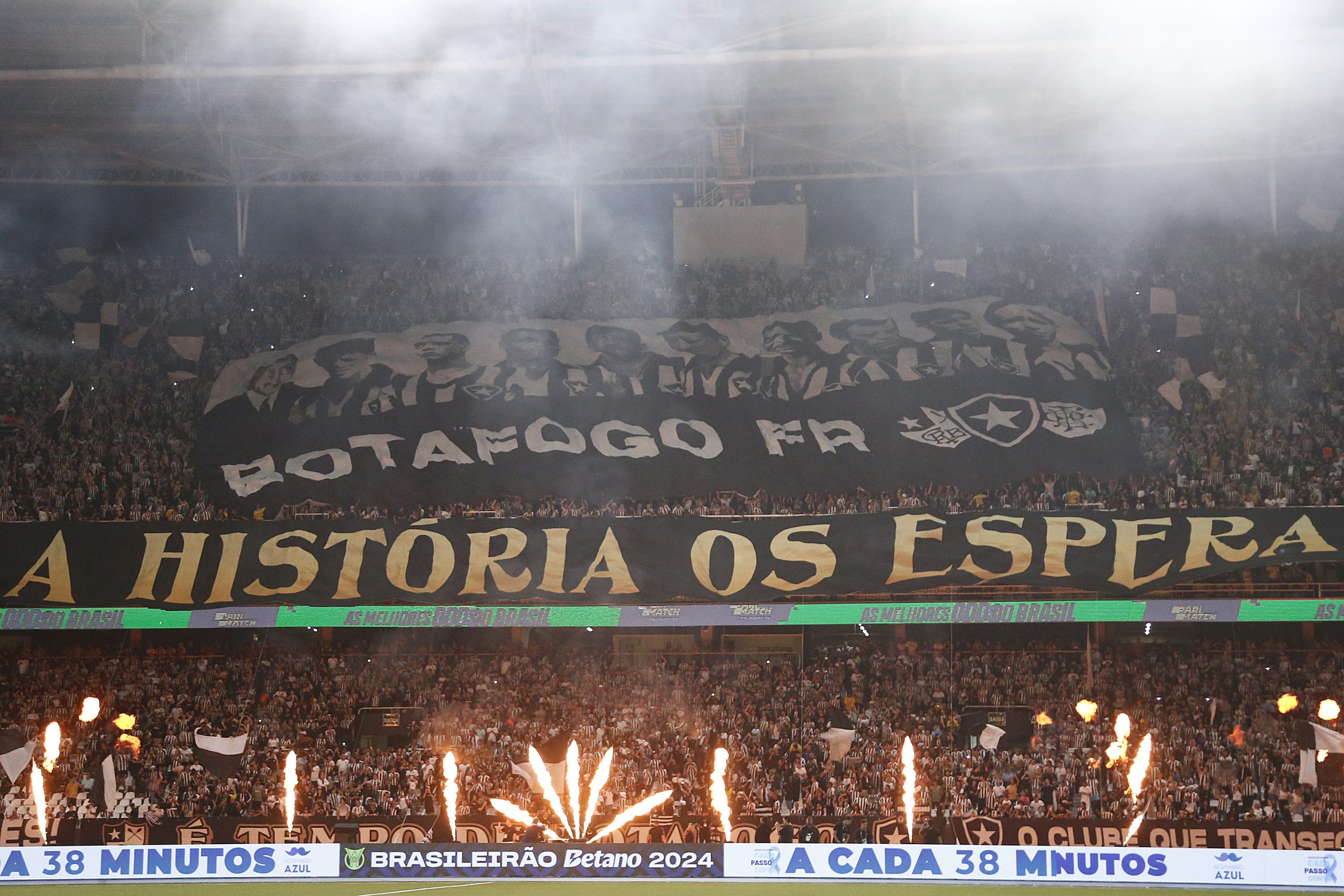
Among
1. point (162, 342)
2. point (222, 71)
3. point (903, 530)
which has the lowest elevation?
point (903, 530)

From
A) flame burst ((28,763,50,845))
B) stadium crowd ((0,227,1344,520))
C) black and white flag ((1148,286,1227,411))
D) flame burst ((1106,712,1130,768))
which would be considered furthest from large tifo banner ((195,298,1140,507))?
flame burst ((28,763,50,845))

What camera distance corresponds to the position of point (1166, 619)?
16.6 metres

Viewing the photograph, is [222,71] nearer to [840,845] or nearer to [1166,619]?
[840,845]

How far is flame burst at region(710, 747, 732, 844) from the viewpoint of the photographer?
16094 millimetres

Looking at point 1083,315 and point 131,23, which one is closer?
point 131,23

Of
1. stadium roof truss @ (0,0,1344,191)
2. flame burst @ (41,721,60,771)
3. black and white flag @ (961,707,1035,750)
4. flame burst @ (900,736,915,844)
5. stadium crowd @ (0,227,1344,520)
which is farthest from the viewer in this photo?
stadium crowd @ (0,227,1344,520)

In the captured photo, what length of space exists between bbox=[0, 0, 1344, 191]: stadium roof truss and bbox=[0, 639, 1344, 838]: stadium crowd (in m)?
8.08

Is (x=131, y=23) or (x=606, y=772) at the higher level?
(x=131, y=23)

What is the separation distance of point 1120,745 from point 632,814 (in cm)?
643

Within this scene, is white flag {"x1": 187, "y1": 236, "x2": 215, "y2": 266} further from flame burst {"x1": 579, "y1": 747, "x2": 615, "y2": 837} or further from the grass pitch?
flame burst {"x1": 579, "y1": 747, "x2": 615, "y2": 837}

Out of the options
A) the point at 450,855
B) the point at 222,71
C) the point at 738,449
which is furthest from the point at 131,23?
the point at 450,855

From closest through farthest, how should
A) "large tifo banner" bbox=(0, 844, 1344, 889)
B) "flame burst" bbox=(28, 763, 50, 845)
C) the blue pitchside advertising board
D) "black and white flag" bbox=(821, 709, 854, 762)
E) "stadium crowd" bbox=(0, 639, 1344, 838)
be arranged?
"large tifo banner" bbox=(0, 844, 1344, 889) < the blue pitchside advertising board < "flame burst" bbox=(28, 763, 50, 845) < "stadium crowd" bbox=(0, 639, 1344, 838) < "black and white flag" bbox=(821, 709, 854, 762)

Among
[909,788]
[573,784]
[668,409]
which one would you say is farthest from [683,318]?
[909,788]

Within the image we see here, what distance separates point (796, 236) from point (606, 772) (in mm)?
10970
